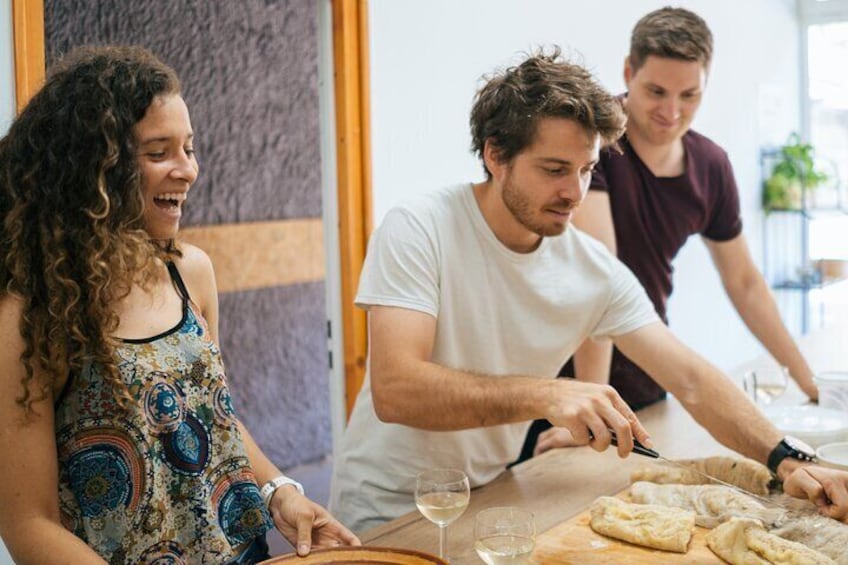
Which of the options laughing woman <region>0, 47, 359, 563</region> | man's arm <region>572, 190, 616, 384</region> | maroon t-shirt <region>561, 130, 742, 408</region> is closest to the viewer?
laughing woman <region>0, 47, 359, 563</region>

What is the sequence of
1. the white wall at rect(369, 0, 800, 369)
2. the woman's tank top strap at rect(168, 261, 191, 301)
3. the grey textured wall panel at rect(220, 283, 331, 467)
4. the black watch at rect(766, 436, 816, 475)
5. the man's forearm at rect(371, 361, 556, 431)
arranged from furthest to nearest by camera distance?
1. the grey textured wall panel at rect(220, 283, 331, 467)
2. the white wall at rect(369, 0, 800, 369)
3. the black watch at rect(766, 436, 816, 475)
4. the man's forearm at rect(371, 361, 556, 431)
5. the woman's tank top strap at rect(168, 261, 191, 301)

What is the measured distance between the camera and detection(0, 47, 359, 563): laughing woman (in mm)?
1236

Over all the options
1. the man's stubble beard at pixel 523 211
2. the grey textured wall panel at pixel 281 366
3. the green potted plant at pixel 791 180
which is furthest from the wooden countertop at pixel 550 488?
the green potted plant at pixel 791 180

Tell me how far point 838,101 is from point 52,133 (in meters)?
7.18

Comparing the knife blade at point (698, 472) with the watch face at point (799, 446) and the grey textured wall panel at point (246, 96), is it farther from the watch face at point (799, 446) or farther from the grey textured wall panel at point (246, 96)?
the grey textured wall panel at point (246, 96)

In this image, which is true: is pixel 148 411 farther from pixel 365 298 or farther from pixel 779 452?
pixel 779 452

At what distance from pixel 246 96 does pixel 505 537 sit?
2.83m

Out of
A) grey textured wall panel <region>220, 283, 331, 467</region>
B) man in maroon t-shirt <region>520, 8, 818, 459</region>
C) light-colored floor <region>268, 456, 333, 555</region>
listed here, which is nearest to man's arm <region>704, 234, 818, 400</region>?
man in maroon t-shirt <region>520, 8, 818, 459</region>

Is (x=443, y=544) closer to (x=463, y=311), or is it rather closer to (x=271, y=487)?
(x=271, y=487)

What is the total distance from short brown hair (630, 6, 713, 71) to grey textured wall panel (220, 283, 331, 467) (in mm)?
2190

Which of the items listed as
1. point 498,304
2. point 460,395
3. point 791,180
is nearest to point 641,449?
point 460,395

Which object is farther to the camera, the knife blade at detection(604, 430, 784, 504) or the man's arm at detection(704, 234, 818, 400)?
the man's arm at detection(704, 234, 818, 400)

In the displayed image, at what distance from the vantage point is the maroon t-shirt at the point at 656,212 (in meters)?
2.51

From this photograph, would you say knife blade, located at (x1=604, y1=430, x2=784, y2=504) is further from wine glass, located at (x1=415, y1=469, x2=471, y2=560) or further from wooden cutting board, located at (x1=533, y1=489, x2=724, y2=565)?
wine glass, located at (x1=415, y1=469, x2=471, y2=560)
